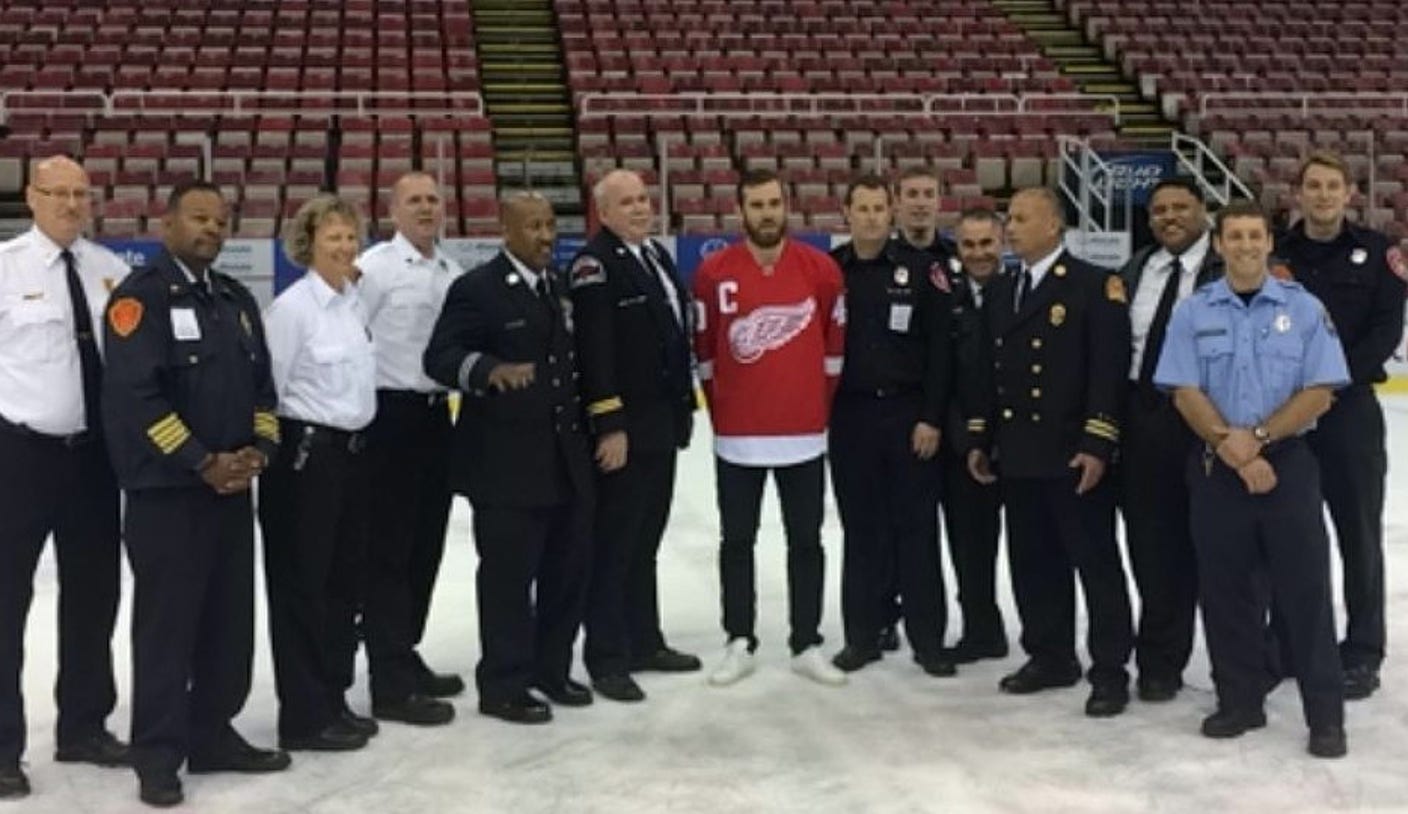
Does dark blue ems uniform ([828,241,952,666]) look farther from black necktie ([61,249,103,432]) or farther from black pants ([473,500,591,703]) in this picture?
black necktie ([61,249,103,432])

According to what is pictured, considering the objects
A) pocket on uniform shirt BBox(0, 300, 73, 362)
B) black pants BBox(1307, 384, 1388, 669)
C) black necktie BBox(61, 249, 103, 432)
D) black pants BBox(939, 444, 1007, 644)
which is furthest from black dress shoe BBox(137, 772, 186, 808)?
black pants BBox(1307, 384, 1388, 669)

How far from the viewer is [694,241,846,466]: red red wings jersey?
4.71 meters

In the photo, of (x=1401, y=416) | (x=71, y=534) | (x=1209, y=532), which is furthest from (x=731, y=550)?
(x=1401, y=416)

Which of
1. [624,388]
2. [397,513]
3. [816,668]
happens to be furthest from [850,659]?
[397,513]

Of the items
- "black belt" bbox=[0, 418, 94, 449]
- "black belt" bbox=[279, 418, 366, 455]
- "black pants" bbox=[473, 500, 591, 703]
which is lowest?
"black pants" bbox=[473, 500, 591, 703]

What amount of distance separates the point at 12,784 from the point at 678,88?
42.0ft

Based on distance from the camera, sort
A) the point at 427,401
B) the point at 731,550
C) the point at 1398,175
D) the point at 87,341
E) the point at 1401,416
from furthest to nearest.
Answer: the point at 1398,175
the point at 1401,416
the point at 731,550
the point at 427,401
the point at 87,341

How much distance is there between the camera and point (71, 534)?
3906 mm

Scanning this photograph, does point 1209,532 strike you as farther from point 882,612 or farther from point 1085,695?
point 882,612

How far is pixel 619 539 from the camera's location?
470cm

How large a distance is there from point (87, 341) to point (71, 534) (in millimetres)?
527

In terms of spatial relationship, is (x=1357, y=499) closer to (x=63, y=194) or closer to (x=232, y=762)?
(x=232, y=762)

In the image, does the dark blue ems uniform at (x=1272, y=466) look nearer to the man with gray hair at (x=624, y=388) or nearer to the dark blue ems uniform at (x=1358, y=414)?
the dark blue ems uniform at (x=1358, y=414)

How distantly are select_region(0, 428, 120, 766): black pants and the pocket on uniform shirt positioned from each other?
20 centimetres
